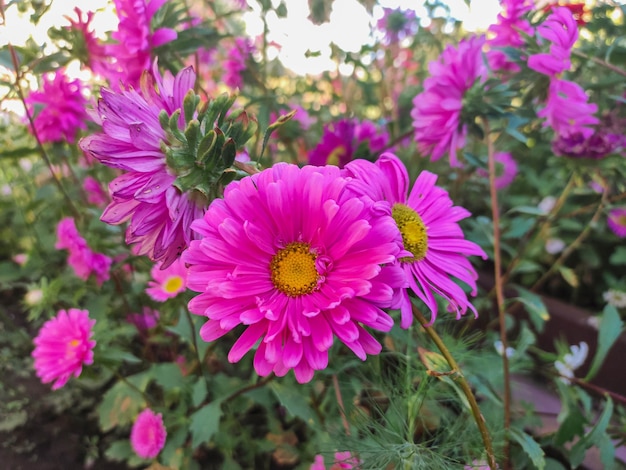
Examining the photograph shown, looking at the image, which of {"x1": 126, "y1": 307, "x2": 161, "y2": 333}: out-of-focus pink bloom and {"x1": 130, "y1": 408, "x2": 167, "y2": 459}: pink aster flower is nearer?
{"x1": 130, "y1": 408, "x2": 167, "y2": 459}: pink aster flower

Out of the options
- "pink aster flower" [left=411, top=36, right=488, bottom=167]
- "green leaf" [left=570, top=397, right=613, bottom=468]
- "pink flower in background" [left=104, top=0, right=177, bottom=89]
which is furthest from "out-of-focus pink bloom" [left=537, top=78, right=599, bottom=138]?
"pink flower in background" [left=104, top=0, right=177, bottom=89]

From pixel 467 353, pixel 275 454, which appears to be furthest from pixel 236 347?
pixel 275 454

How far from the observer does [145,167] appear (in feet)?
1.03

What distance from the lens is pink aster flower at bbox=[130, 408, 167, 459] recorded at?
23.8 inches

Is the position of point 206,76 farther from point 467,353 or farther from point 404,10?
point 467,353

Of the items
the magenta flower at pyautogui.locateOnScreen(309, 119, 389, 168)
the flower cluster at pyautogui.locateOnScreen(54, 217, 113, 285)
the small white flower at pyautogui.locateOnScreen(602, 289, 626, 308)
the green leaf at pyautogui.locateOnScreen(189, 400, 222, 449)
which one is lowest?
the small white flower at pyautogui.locateOnScreen(602, 289, 626, 308)

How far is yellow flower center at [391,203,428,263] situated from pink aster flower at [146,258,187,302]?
1.17 ft

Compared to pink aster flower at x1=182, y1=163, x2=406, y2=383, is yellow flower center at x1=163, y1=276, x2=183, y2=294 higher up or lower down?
lower down

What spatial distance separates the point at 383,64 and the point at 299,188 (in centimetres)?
87

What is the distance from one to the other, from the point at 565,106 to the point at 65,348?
0.69 metres

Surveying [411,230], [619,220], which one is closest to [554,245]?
[619,220]

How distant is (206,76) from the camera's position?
1.25 m

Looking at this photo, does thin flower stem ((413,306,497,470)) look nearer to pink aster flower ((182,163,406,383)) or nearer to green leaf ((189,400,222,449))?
pink aster flower ((182,163,406,383))

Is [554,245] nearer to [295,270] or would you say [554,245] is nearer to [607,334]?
[607,334]
